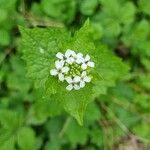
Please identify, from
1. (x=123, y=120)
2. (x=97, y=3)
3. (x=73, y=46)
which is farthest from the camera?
(x=123, y=120)

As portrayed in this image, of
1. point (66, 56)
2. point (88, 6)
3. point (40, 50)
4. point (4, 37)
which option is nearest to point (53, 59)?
point (40, 50)

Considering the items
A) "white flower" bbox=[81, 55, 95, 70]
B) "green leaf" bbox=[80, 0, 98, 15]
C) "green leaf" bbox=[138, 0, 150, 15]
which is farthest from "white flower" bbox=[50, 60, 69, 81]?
"green leaf" bbox=[138, 0, 150, 15]

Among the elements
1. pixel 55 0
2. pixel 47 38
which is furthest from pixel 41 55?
pixel 55 0

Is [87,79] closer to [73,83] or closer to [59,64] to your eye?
[73,83]

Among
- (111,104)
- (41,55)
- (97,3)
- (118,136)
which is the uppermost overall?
(97,3)

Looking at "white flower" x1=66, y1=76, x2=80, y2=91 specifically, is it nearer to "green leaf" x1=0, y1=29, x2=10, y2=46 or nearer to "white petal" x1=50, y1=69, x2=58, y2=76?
"white petal" x1=50, y1=69, x2=58, y2=76

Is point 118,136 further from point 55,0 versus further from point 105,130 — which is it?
point 55,0

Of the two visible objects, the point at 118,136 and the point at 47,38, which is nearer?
the point at 47,38

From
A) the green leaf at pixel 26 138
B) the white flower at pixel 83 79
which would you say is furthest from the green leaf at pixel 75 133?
the white flower at pixel 83 79
